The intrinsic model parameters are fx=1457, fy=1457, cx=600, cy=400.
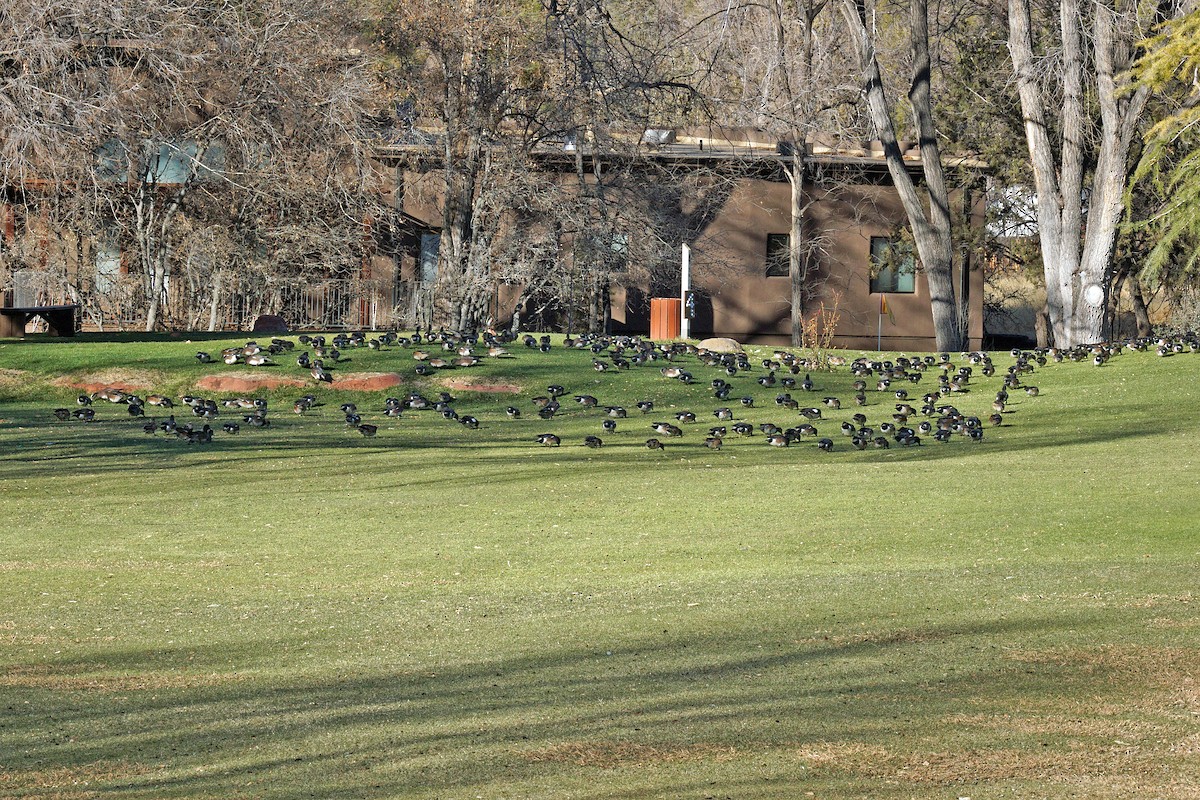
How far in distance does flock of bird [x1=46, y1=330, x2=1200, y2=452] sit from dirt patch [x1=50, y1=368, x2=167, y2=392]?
0.78 meters

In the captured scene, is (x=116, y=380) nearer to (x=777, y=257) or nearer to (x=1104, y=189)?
(x=1104, y=189)

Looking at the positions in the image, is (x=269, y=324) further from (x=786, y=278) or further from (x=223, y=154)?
(x=786, y=278)

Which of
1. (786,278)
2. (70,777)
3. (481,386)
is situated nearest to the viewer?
(70,777)

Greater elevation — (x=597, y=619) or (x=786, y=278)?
(x=786, y=278)

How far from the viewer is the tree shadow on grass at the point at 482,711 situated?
233 inches

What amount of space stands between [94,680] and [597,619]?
297cm

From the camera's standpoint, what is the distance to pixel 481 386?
2364 centimetres

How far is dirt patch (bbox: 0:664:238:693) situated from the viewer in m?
7.28

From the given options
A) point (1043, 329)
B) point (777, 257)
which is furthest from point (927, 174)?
point (1043, 329)

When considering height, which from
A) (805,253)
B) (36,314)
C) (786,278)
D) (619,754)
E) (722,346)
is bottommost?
(619,754)

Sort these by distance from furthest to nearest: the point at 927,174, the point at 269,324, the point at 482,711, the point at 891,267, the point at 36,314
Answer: the point at 891,267 → the point at 269,324 → the point at 927,174 → the point at 36,314 → the point at 482,711

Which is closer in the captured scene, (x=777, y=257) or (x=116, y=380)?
(x=116, y=380)

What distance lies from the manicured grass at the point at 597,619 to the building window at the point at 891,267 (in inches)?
1037

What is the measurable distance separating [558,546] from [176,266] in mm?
28626
